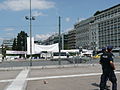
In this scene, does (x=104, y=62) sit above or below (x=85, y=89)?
above

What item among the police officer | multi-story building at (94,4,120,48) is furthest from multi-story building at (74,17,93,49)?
the police officer

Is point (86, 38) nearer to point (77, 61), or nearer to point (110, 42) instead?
point (110, 42)

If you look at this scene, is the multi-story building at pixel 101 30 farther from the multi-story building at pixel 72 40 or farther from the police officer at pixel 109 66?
the police officer at pixel 109 66

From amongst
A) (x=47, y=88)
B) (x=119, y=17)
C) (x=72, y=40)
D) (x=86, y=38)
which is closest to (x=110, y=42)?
(x=119, y=17)

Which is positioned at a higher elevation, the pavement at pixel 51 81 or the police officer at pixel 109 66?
the police officer at pixel 109 66

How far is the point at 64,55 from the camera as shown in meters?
59.9

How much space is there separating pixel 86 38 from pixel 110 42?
36851 mm

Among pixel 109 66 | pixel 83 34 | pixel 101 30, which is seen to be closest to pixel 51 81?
pixel 109 66

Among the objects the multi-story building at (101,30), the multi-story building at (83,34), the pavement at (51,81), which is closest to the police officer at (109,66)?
the pavement at (51,81)

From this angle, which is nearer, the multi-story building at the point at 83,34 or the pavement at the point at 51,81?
the pavement at the point at 51,81

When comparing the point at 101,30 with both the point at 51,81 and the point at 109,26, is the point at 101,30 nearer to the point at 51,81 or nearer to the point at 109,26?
the point at 109,26

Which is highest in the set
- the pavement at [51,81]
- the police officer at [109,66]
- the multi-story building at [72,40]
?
the multi-story building at [72,40]

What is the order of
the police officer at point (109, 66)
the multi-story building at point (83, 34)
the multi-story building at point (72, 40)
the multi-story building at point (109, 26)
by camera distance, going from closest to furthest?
the police officer at point (109, 66), the multi-story building at point (109, 26), the multi-story building at point (83, 34), the multi-story building at point (72, 40)

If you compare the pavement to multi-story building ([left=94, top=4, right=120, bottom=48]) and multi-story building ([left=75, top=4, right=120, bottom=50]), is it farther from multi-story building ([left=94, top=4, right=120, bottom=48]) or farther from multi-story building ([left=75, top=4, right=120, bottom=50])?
multi-story building ([left=75, top=4, right=120, bottom=50])
